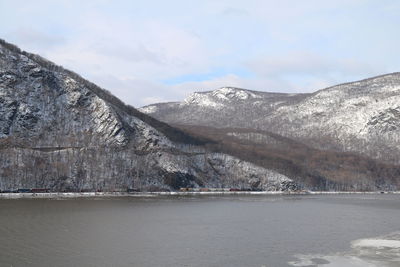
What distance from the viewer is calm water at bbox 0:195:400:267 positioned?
160ft

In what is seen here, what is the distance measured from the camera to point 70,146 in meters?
175

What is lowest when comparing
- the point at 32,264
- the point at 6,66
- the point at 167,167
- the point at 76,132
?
the point at 32,264

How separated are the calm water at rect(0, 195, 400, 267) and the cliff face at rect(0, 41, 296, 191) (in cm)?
Answer: 5925

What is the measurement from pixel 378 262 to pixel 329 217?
153ft

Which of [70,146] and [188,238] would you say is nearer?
[188,238]

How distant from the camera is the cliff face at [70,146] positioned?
155 m

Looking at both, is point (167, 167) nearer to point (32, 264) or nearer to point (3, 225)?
A: point (3, 225)

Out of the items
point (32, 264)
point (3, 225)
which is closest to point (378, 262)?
point (32, 264)

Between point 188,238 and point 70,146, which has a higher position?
point 70,146

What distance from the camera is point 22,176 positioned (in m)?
148

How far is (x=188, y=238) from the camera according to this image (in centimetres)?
6266

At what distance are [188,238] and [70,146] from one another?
121 meters

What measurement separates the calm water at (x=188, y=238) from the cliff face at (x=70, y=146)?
59.2 meters

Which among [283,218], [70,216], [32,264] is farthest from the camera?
[283,218]
